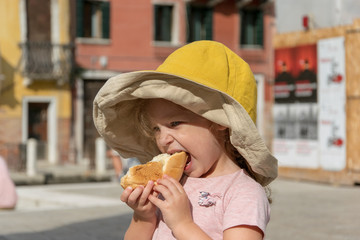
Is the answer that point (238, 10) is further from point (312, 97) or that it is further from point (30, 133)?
point (312, 97)

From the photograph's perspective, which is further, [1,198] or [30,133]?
[30,133]

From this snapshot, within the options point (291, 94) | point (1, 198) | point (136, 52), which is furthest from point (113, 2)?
point (1, 198)

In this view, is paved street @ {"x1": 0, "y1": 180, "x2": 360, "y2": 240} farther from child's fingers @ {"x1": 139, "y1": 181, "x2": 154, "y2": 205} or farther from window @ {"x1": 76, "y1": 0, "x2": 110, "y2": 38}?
window @ {"x1": 76, "y1": 0, "x2": 110, "y2": 38}

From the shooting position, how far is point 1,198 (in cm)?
721

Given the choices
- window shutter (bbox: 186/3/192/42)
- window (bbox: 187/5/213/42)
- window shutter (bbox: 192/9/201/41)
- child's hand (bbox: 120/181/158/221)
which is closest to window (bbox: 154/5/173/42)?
window shutter (bbox: 186/3/192/42)

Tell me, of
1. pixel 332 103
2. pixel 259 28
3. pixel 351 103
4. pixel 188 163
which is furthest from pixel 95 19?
pixel 188 163

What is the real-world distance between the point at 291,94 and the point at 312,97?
0.64m

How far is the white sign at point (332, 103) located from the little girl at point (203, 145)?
11013 mm

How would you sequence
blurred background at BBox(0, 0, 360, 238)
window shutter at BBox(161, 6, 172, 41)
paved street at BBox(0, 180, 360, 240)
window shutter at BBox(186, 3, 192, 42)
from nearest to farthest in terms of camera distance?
1. paved street at BBox(0, 180, 360, 240)
2. blurred background at BBox(0, 0, 360, 238)
3. window shutter at BBox(161, 6, 172, 41)
4. window shutter at BBox(186, 3, 192, 42)

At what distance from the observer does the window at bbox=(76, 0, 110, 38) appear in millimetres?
26156

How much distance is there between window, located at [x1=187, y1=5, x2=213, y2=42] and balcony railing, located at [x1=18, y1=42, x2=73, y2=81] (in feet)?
15.4

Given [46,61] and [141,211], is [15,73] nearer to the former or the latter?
[46,61]

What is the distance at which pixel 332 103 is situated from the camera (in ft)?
45.8

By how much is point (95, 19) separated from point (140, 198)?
24.2m
